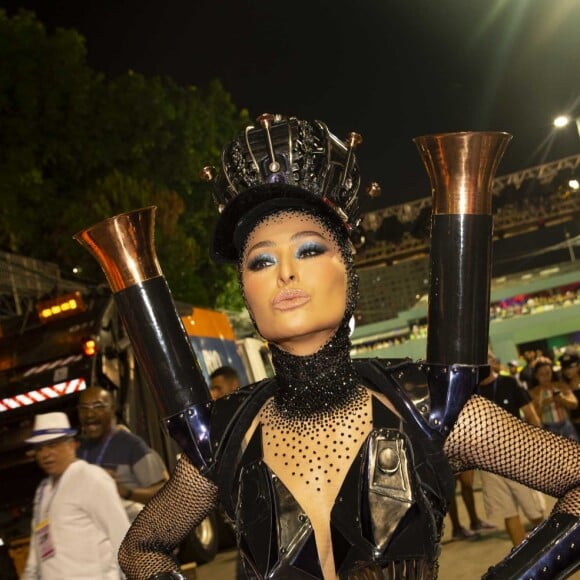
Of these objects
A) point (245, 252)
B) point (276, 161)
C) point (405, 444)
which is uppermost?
point (276, 161)

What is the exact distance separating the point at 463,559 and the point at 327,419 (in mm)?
6692

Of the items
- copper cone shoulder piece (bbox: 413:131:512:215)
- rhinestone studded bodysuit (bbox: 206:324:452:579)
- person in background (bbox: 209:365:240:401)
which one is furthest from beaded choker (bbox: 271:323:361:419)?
person in background (bbox: 209:365:240:401)

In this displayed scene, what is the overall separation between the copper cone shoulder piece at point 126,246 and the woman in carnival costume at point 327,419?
0.03 metres

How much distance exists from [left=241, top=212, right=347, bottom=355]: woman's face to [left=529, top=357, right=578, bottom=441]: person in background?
8.48m

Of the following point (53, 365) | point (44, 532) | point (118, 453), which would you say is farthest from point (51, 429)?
point (53, 365)

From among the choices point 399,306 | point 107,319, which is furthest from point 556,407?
point 399,306

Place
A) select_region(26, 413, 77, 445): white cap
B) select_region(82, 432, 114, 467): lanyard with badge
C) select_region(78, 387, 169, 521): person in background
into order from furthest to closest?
1. select_region(82, 432, 114, 467): lanyard with badge
2. select_region(78, 387, 169, 521): person in background
3. select_region(26, 413, 77, 445): white cap

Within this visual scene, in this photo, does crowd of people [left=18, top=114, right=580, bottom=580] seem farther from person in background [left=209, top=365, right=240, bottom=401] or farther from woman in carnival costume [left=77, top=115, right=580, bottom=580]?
person in background [left=209, top=365, right=240, bottom=401]

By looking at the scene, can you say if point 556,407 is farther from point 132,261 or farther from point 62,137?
point 62,137

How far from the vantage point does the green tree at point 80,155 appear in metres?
23.0

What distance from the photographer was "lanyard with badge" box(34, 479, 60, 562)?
544 centimetres

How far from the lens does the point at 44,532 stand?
5.51m

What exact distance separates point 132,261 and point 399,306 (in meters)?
57.5

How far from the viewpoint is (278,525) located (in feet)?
8.41
